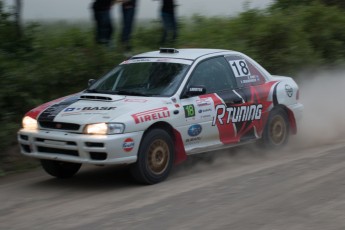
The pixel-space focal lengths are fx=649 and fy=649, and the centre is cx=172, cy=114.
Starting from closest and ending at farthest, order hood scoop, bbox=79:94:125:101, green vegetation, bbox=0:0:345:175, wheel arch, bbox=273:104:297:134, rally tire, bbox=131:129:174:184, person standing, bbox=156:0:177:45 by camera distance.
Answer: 1. rally tire, bbox=131:129:174:184
2. hood scoop, bbox=79:94:125:101
3. green vegetation, bbox=0:0:345:175
4. wheel arch, bbox=273:104:297:134
5. person standing, bbox=156:0:177:45

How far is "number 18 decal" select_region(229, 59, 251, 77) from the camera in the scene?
9609 millimetres

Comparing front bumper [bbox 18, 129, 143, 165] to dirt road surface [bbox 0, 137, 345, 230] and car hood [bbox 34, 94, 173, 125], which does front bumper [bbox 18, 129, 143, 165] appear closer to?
car hood [bbox 34, 94, 173, 125]

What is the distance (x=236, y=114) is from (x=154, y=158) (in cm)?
171

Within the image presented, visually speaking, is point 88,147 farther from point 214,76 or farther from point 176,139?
point 214,76

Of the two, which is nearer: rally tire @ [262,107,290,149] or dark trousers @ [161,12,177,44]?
rally tire @ [262,107,290,149]

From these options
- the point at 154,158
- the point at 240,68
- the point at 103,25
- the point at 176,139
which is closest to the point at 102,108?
the point at 154,158

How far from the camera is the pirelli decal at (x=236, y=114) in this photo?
8.98 meters

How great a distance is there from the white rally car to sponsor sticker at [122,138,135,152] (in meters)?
0.01

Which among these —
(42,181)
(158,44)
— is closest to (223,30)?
(158,44)

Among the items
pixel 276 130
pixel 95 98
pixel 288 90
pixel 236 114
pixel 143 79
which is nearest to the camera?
pixel 95 98

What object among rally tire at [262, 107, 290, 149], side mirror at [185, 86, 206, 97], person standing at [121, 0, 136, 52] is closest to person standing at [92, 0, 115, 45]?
person standing at [121, 0, 136, 52]

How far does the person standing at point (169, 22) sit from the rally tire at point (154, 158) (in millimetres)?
5676

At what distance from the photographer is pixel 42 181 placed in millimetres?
8617

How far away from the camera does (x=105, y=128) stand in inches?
300
